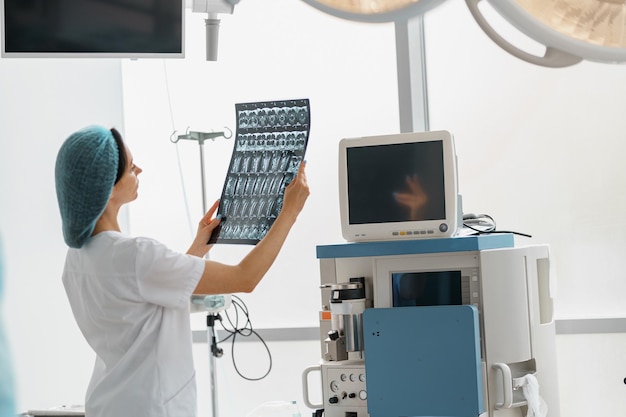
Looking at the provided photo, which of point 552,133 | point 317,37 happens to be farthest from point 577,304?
point 317,37

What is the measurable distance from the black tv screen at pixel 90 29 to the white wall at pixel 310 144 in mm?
892

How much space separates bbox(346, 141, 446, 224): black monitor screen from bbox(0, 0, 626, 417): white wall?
3.41 ft

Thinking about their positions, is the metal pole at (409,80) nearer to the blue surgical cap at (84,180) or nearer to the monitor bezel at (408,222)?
the monitor bezel at (408,222)

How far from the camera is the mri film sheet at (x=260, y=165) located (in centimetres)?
215

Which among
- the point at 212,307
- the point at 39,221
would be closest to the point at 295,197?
the point at 212,307

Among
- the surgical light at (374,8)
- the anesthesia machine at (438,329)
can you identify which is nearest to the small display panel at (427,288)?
the anesthesia machine at (438,329)

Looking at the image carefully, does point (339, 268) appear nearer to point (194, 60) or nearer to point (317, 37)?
point (317, 37)

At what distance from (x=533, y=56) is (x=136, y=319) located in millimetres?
1408

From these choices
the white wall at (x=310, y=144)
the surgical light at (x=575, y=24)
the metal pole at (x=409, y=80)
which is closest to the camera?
the surgical light at (x=575, y=24)

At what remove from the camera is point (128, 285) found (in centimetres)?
175

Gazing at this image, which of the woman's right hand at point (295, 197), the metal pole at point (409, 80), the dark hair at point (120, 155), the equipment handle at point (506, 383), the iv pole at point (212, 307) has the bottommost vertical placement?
the equipment handle at point (506, 383)

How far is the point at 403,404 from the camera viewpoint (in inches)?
87.8

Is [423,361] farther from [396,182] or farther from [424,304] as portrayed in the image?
[396,182]

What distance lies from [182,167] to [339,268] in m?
1.65
